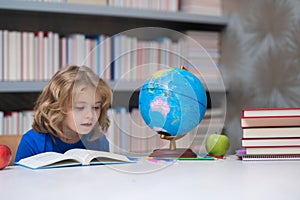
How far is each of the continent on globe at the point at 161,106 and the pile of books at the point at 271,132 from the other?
0.79ft

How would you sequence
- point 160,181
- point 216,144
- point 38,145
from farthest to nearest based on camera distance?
point 38,145 < point 216,144 < point 160,181

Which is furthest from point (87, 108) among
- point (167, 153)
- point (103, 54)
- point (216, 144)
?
point (216, 144)

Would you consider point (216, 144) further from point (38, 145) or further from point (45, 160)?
point (38, 145)

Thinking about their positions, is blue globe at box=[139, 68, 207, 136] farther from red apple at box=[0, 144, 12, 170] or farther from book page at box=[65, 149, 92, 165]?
red apple at box=[0, 144, 12, 170]

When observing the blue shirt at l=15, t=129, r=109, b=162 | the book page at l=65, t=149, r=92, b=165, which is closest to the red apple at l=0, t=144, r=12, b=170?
the book page at l=65, t=149, r=92, b=165

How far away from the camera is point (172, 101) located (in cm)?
128

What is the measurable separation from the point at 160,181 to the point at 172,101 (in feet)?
0.86

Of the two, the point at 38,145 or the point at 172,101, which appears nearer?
the point at 172,101

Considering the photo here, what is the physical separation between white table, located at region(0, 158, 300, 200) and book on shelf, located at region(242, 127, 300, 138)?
7 centimetres

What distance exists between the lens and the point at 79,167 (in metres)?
1.31

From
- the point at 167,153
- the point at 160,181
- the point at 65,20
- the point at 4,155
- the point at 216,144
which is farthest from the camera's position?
the point at 65,20

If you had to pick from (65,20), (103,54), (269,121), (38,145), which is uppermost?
(65,20)

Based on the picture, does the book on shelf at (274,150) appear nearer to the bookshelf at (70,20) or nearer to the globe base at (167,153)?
the globe base at (167,153)

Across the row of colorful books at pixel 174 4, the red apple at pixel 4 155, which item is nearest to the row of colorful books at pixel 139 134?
the red apple at pixel 4 155
